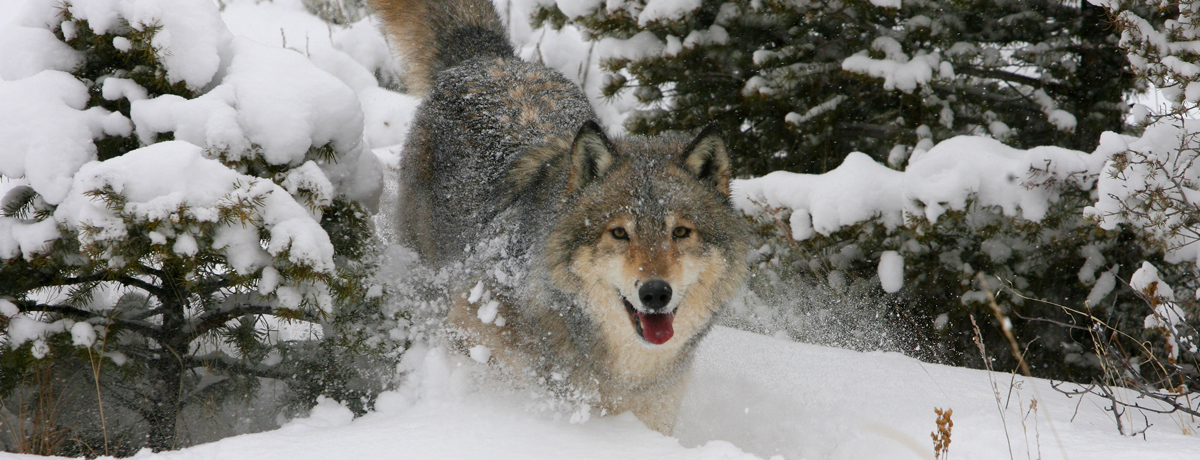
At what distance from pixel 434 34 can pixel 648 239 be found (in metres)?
2.73

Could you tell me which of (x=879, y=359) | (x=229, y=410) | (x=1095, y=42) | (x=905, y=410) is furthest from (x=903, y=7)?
(x=229, y=410)

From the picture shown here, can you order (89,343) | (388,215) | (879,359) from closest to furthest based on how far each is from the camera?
(89,343), (879,359), (388,215)

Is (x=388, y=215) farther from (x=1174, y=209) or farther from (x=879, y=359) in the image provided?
(x=1174, y=209)

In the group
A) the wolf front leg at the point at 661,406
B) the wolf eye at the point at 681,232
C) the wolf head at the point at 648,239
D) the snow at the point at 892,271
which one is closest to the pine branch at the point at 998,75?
the snow at the point at 892,271

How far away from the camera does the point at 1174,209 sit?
3381 millimetres

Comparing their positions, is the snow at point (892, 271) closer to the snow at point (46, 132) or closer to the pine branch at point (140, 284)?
the pine branch at point (140, 284)

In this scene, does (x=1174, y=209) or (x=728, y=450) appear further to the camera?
(x=1174, y=209)

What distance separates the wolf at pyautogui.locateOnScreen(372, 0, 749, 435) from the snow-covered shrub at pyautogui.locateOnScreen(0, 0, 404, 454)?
598 mm

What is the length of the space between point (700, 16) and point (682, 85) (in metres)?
0.55

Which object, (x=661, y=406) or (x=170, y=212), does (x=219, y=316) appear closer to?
(x=170, y=212)

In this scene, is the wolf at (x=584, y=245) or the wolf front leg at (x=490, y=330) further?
the wolf front leg at (x=490, y=330)

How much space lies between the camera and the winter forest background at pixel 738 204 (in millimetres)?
2559

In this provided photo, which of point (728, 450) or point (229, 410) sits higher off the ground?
point (728, 450)

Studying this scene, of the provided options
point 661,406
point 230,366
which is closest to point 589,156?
point 661,406
